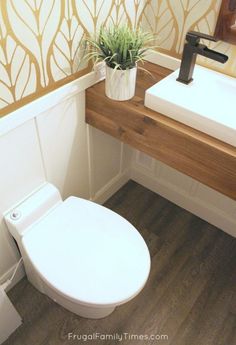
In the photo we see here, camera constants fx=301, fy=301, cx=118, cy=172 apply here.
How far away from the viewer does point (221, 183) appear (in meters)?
1.05

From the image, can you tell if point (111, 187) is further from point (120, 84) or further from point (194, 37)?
point (194, 37)

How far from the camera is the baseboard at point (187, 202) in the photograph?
1717mm

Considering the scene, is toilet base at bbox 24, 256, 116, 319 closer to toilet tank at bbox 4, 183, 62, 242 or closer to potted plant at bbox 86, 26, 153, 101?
toilet tank at bbox 4, 183, 62, 242

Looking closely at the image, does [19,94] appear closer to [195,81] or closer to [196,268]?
[195,81]

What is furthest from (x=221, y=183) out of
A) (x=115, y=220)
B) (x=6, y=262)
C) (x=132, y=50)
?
(x=6, y=262)

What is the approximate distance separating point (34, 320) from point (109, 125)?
0.95 m

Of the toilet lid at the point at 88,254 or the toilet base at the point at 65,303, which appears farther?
the toilet base at the point at 65,303

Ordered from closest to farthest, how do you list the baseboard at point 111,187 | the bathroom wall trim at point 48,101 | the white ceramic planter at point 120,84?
the bathroom wall trim at point 48,101 → the white ceramic planter at point 120,84 → the baseboard at point 111,187

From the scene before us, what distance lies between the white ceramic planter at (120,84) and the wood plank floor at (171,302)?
85cm

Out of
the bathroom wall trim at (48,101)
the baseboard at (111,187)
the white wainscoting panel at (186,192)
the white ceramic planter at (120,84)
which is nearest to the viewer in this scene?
the bathroom wall trim at (48,101)

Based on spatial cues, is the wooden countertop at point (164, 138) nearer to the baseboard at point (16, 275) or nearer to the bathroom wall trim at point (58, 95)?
the bathroom wall trim at point (58, 95)

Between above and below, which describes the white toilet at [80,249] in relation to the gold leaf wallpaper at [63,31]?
below

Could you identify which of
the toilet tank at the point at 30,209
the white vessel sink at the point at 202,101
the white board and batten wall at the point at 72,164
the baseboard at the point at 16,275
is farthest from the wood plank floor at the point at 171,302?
the white vessel sink at the point at 202,101

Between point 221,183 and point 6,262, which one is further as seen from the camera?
point 6,262
